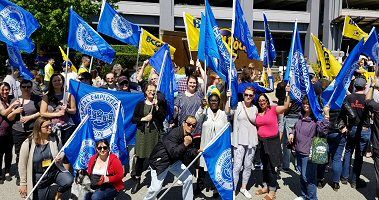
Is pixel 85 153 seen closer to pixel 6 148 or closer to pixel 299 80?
pixel 6 148

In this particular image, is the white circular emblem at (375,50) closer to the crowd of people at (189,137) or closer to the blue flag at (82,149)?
the crowd of people at (189,137)

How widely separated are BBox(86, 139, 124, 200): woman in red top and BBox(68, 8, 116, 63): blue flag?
9.54ft

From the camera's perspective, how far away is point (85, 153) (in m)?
5.74

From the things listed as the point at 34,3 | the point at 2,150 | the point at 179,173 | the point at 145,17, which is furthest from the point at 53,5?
the point at 179,173

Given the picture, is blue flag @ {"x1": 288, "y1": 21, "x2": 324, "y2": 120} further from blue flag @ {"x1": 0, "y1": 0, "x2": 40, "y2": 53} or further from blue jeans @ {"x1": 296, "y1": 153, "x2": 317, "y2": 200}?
blue flag @ {"x1": 0, "y1": 0, "x2": 40, "y2": 53}

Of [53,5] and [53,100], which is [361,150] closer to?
[53,100]

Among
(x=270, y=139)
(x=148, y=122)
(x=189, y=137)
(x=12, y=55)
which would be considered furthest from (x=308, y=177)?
(x=12, y=55)

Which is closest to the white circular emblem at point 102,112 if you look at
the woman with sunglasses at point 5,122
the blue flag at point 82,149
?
the blue flag at point 82,149

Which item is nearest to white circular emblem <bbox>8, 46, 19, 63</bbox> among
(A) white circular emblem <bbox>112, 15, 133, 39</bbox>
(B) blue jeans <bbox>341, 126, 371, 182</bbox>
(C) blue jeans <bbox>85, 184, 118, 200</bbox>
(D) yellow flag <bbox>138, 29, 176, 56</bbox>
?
(A) white circular emblem <bbox>112, 15, 133, 39</bbox>

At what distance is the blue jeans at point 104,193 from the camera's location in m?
5.39

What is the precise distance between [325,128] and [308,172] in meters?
0.69

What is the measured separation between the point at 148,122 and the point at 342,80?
313 centimetres

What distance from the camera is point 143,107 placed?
268 inches

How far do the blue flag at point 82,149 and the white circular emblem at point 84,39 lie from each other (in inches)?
98.5
